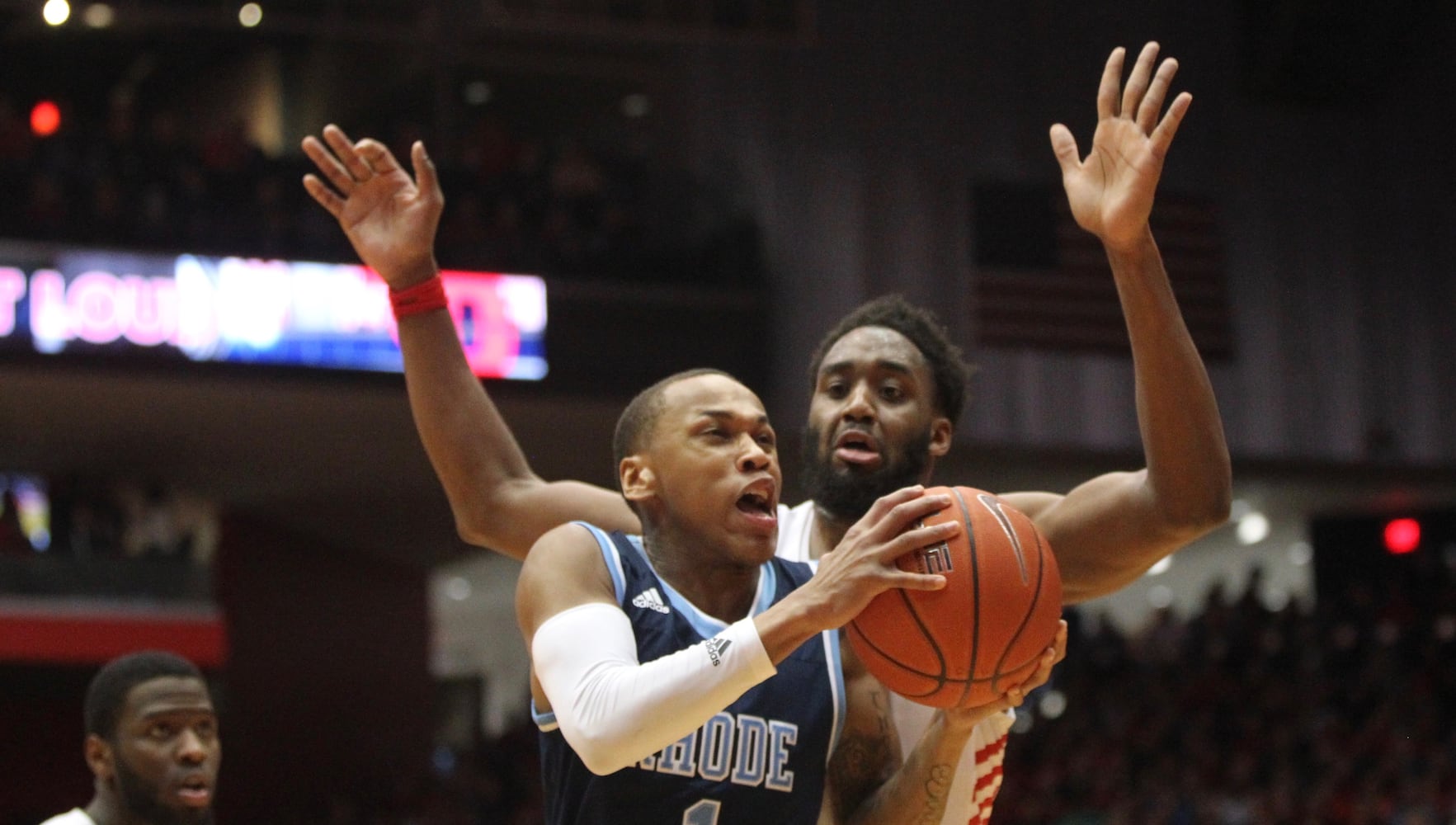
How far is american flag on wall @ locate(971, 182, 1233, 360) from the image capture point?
17500 mm

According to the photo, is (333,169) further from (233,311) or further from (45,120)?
(45,120)

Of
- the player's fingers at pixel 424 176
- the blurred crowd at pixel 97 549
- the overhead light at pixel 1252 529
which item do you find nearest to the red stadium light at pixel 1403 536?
the overhead light at pixel 1252 529

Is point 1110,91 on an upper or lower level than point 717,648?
upper

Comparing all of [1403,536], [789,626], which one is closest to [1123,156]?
[789,626]

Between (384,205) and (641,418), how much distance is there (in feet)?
3.73

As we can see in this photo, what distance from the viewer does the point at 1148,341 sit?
12.5ft

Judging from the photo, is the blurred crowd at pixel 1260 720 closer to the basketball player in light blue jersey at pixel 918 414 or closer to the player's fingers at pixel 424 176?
the basketball player in light blue jersey at pixel 918 414

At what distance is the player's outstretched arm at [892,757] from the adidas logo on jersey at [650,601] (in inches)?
21.3

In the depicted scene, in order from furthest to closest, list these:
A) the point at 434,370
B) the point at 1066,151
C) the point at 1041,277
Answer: the point at 1041,277, the point at 434,370, the point at 1066,151

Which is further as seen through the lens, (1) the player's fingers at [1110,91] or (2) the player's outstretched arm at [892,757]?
(1) the player's fingers at [1110,91]

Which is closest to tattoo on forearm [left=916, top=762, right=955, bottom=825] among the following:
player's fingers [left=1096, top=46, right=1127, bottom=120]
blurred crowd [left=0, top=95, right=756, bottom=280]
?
player's fingers [left=1096, top=46, right=1127, bottom=120]

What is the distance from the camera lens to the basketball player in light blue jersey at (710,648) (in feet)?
10.5

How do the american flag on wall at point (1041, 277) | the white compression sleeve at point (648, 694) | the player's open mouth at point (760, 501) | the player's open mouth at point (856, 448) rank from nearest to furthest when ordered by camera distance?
the white compression sleeve at point (648, 694) → the player's open mouth at point (760, 501) → the player's open mouth at point (856, 448) → the american flag on wall at point (1041, 277)

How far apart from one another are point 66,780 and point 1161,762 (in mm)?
10250
